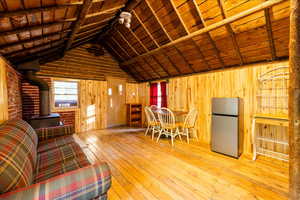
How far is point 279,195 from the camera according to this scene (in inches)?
68.3

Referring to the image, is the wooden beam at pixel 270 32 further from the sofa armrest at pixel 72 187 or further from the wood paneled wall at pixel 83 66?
the wood paneled wall at pixel 83 66

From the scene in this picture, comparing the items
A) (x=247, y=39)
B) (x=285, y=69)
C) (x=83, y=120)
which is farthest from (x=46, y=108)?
(x=285, y=69)

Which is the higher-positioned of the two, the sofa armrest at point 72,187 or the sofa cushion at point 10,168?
the sofa cushion at point 10,168

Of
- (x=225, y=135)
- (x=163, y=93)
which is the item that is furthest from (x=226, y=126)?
(x=163, y=93)

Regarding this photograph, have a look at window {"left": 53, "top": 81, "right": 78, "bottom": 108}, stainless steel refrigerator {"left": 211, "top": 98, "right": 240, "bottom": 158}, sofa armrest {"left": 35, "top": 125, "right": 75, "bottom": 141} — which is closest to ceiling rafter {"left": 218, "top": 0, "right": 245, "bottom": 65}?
stainless steel refrigerator {"left": 211, "top": 98, "right": 240, "bottom": 158}

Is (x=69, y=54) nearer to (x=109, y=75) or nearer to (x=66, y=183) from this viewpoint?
(x=109, y=75)

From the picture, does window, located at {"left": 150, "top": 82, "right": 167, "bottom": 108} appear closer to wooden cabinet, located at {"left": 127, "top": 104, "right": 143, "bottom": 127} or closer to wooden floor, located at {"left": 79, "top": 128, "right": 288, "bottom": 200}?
wooden cabinet, located at {"left": 127, "top": 104, "right": 143, "bottom": 127}

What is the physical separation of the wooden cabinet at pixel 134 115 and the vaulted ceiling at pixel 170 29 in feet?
7.72

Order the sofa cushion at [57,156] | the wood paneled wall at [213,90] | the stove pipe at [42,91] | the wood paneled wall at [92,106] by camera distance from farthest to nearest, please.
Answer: the wood paneled wall at [92,106], the stove pipe at [42,91], the wood paneled wall at [213,90], the sofa cushion at [57,156]

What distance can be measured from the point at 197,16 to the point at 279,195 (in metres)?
3.15

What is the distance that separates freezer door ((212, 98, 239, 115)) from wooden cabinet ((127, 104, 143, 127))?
3608 millimetres

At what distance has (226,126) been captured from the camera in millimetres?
2949

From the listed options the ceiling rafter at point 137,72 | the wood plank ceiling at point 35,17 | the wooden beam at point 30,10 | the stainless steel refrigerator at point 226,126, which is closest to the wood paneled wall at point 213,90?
the stainless steel refrigerator at point 226,126

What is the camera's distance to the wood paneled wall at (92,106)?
16.2ft
